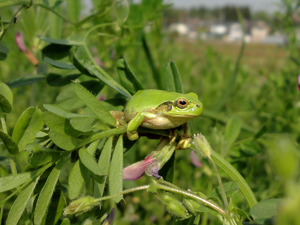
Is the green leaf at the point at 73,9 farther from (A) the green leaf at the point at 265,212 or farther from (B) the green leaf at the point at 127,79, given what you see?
(A) the green leaf at the point at 265,212

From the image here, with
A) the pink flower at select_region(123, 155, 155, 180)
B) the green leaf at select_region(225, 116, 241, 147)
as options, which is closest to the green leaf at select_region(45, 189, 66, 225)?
the pink flower at select_region(123, 155, 155, 180)

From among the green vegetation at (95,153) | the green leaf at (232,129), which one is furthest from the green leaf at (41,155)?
the green leaf at (232,129)

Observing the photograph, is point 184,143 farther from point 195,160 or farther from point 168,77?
point 195,160

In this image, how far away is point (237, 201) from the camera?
30.6 inches

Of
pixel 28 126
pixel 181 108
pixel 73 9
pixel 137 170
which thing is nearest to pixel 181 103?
pixel 181 108

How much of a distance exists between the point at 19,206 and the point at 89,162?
0.12 meters

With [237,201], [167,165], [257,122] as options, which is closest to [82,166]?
[167,165]

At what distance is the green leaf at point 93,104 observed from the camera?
1.46 feet

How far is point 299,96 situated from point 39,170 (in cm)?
151

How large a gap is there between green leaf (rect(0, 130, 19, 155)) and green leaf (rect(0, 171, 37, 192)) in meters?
0.05

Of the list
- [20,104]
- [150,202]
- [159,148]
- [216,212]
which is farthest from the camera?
[20,104]

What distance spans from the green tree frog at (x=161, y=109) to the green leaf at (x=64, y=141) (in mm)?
90

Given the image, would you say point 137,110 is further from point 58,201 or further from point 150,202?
point 150,202

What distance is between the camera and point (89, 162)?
0.42 metres
